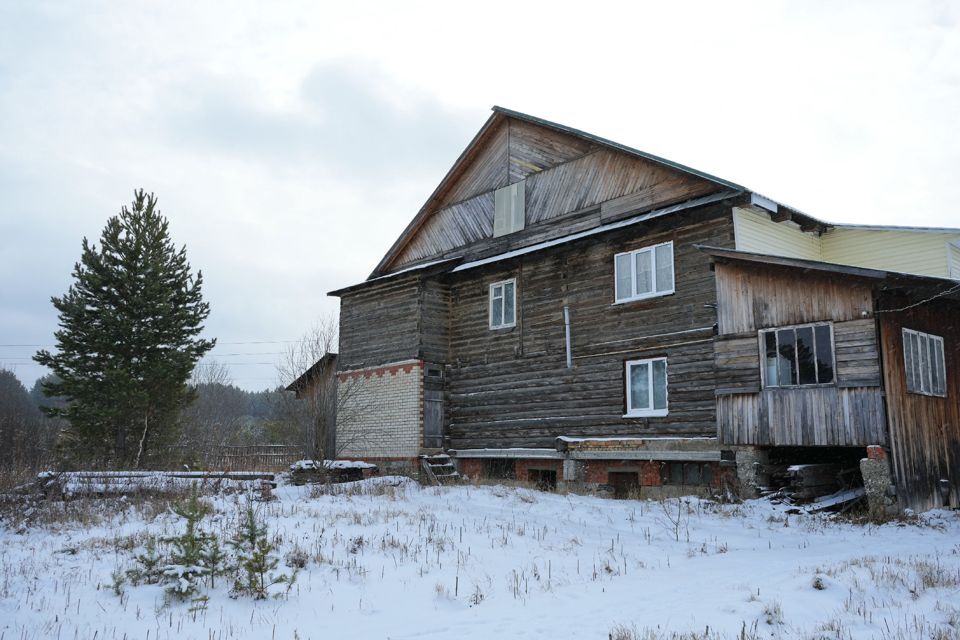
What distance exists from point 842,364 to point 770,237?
15.0 ft

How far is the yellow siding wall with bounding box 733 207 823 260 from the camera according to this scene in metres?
17.1

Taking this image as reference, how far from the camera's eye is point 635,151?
19188 millimetres

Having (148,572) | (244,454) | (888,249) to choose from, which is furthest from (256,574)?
(244,454)

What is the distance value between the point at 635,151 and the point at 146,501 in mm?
13509

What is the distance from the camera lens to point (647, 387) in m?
18.4

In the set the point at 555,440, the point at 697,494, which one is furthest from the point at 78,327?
the point at 697,494

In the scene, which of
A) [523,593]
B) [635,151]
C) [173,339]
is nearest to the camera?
[523,593]

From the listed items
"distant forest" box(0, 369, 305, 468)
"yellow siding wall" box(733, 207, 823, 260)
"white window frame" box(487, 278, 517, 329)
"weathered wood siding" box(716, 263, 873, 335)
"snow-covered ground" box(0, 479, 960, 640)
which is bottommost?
"snow-covered ground" box(0, 479, 960, 640)

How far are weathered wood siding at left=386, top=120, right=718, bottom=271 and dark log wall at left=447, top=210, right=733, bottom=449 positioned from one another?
2.70 feet

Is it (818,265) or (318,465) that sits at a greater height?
(818,265)

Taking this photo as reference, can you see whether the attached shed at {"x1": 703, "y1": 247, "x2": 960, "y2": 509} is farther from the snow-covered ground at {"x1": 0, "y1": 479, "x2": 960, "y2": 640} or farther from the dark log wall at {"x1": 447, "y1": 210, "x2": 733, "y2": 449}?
the snow-covered ground at {"x1": 0, "y1": 479, "x2": 960, "y2": 640}

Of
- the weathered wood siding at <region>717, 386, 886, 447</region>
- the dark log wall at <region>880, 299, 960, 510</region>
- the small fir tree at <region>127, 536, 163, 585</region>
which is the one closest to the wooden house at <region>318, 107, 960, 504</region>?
the weathered wood siding at <region>717, 386, 886, 447</region>

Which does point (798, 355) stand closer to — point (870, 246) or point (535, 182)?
point (870, 246)

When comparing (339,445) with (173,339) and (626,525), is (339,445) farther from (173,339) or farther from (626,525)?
(626,525)
